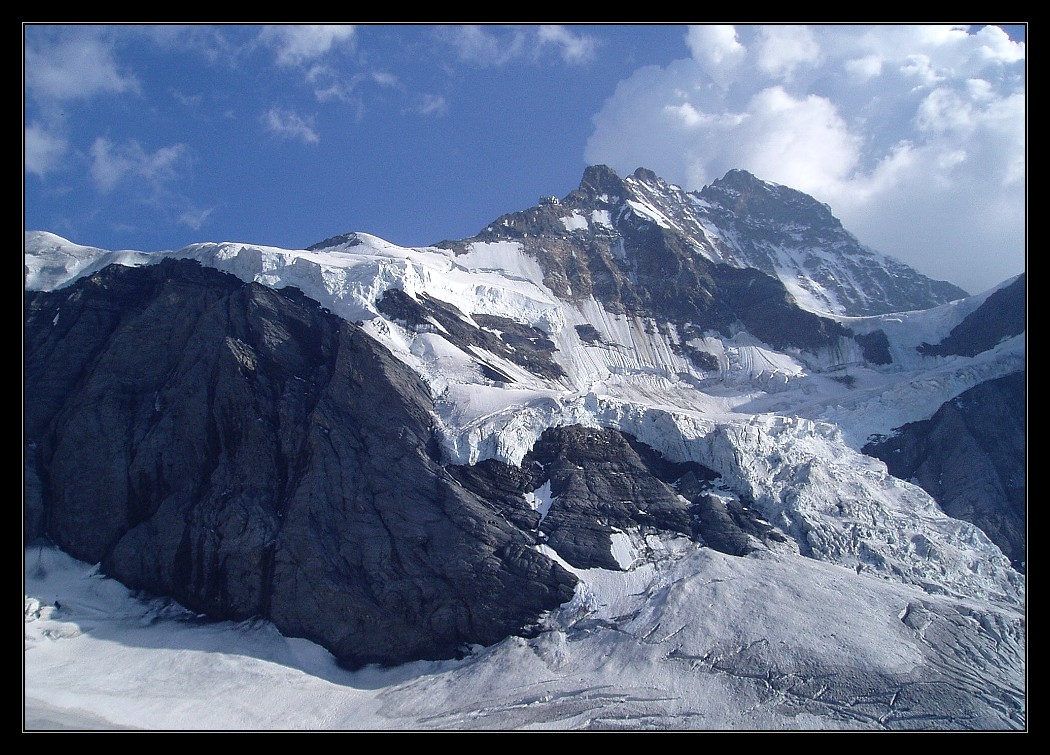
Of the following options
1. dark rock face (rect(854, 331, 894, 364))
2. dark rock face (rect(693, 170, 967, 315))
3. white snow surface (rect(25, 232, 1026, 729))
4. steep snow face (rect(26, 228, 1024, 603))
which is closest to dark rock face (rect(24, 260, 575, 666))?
white snow surface (rect(25, 232, 1026, 729))

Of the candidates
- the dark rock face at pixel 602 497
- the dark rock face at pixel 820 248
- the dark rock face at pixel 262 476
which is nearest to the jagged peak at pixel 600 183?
the dark rock face at pixel 820 248

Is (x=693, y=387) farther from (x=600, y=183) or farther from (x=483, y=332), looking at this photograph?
(x=600, y=183)

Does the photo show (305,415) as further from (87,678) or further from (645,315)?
(645,315)

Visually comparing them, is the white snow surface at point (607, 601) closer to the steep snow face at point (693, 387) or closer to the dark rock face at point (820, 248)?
the steep snow face at point (693, 387)

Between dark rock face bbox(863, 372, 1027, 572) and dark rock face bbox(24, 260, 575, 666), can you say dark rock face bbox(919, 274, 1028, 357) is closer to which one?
dark rock face bbox(863, 372, 1027, 572)

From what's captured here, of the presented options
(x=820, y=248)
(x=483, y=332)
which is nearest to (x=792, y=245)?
(x=820, y=248)
